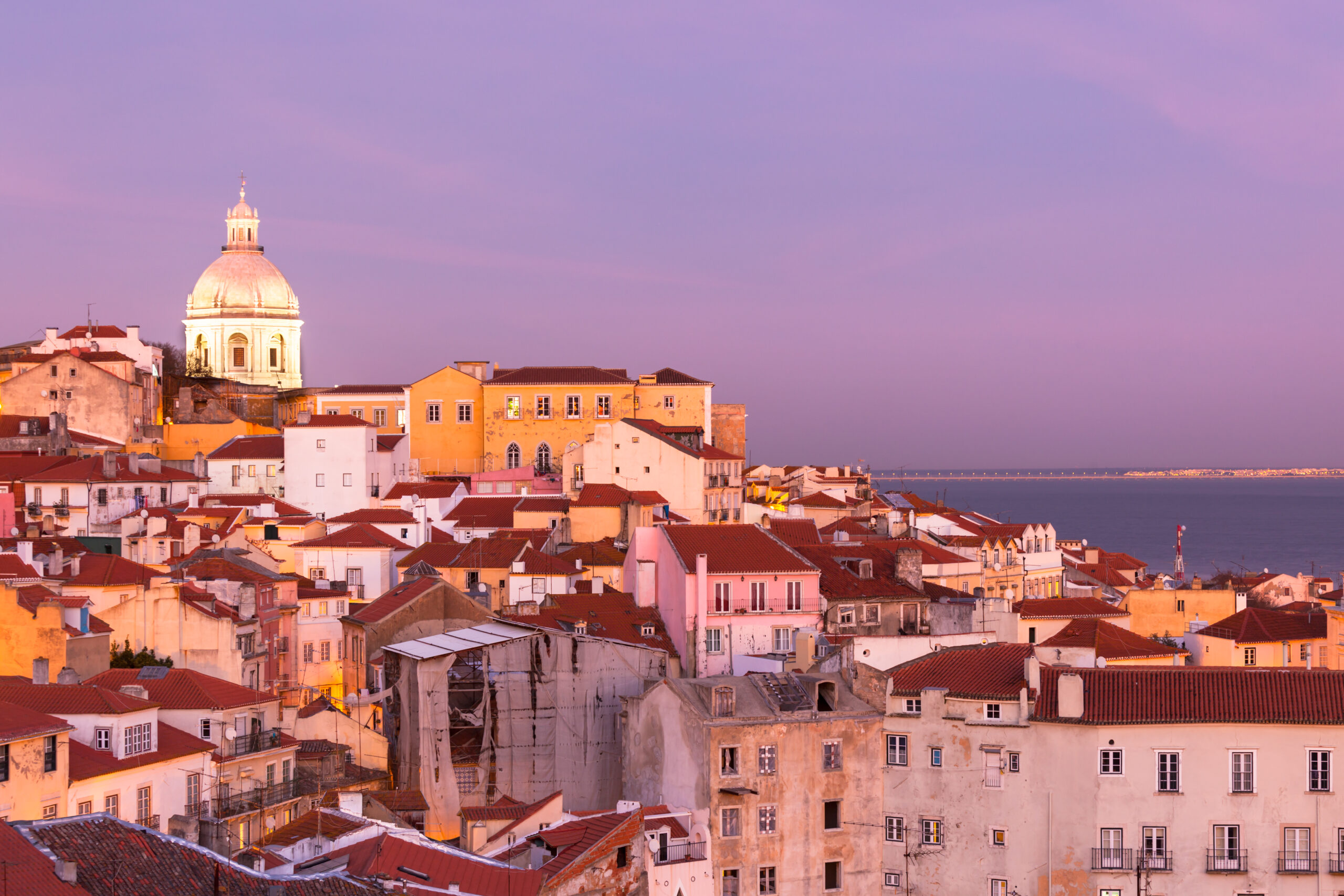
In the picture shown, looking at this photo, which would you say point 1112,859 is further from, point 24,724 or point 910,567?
point 24,724

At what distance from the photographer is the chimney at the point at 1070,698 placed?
3303 cm

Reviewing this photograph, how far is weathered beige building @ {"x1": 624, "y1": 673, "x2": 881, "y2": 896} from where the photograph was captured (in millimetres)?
32969

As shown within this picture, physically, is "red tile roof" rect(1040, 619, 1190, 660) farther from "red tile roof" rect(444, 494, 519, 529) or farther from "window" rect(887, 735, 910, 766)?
"red tile roof" rect(444, 494, 519, 529)

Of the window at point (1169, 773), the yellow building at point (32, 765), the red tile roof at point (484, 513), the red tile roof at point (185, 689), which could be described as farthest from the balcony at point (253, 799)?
the red tile roof at point (484, 513)

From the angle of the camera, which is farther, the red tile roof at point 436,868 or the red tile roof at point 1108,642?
the red tile roof at point 1108,642

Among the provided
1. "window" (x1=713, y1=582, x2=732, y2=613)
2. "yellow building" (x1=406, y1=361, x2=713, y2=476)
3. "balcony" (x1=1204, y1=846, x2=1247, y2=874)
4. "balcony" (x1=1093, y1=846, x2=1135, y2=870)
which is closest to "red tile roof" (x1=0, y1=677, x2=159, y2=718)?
"window" (x1=713, y1=582, x2=732, y2=613)

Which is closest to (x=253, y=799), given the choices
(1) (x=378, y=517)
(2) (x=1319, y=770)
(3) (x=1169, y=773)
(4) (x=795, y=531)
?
(3) (x=1169, y=773)

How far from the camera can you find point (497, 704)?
37.3 m

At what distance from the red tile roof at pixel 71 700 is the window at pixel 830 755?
1276cm

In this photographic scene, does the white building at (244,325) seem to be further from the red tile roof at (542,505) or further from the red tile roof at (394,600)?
the red tile roof at (394,600)

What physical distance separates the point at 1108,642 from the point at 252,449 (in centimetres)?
3946

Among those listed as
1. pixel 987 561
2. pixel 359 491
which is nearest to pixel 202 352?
pixel 359 491

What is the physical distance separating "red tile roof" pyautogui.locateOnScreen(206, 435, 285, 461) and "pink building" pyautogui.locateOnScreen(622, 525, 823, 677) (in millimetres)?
28852

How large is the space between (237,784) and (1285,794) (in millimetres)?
19814
